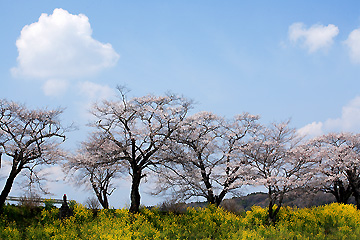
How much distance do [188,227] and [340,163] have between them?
70.2ft

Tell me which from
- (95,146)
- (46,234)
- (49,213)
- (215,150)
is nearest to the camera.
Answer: (46,234)


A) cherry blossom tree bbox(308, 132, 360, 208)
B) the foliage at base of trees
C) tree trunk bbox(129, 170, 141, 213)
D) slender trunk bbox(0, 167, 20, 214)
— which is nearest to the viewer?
the foliage at base of trees

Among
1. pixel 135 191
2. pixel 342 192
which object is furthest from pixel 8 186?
pixel 342 192

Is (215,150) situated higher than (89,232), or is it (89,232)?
(215,150)

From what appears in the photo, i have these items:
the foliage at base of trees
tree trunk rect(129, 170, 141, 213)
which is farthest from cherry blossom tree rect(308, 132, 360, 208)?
tree trunk rect(129, 170, 141, 213)

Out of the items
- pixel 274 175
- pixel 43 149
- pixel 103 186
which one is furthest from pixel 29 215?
pixel 274 175

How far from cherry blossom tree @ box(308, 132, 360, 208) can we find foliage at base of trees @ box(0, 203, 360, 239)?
25.0ft

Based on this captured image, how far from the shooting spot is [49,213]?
22.0 metres

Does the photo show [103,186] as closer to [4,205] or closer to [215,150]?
[4,205]

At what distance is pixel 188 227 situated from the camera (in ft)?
50.8

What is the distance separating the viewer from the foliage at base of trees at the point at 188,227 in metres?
12.6

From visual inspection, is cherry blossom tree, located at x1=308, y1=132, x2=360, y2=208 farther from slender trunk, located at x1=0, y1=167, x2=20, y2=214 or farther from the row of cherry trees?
slender trunk, located at x1=0, y1=167, x2=20, y2=214

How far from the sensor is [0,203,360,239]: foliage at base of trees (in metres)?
12.6

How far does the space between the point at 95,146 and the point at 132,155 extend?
10.0ft
